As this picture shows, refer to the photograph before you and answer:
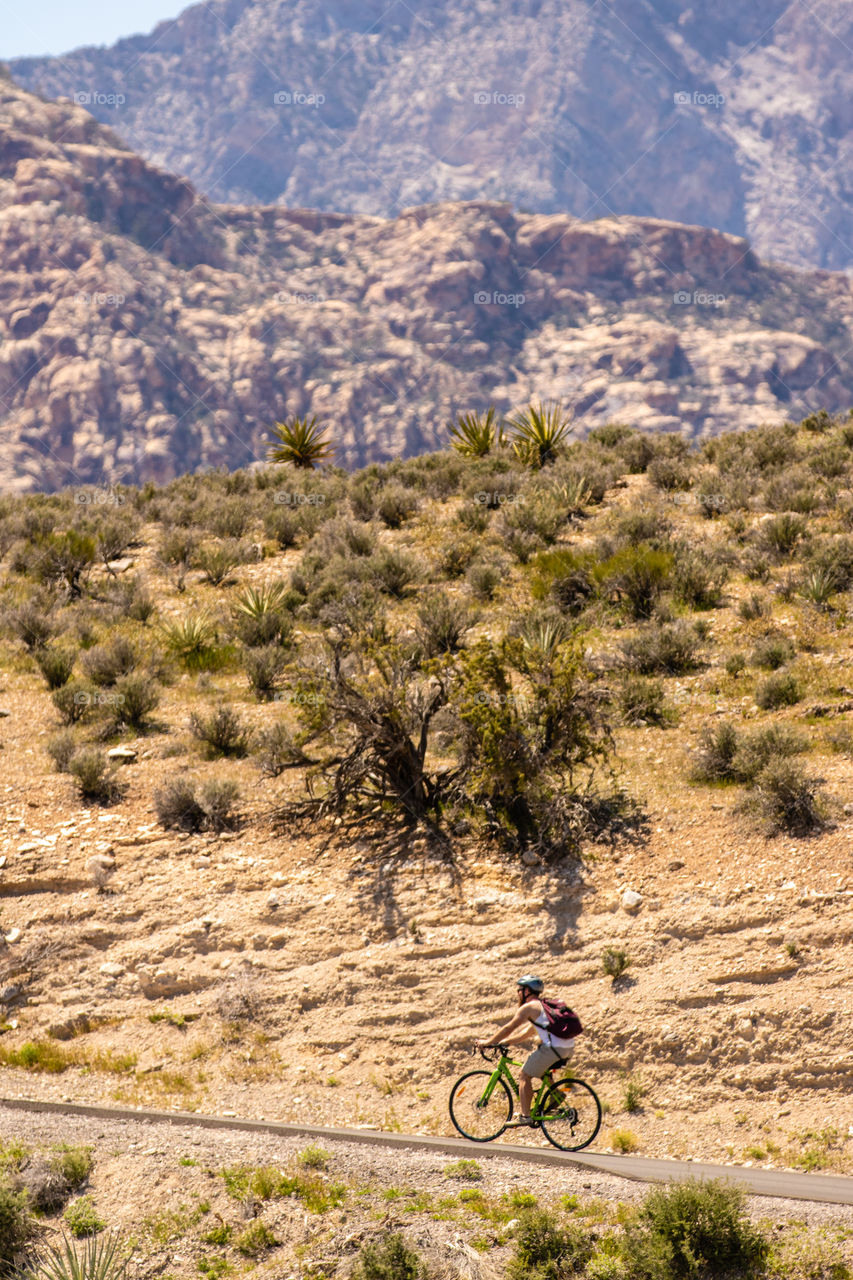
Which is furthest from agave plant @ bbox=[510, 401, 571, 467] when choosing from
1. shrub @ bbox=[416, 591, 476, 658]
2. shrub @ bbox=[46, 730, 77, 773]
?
shrub @ bbox=[46, 730, 77, 773]

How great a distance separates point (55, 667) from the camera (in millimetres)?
12898

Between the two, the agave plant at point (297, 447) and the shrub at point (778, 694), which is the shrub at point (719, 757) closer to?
the shrub at point (778, 694)

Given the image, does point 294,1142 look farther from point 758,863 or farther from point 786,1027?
point 758,863

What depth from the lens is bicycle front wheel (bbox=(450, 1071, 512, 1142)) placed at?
665cm

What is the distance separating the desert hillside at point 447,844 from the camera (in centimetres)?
726

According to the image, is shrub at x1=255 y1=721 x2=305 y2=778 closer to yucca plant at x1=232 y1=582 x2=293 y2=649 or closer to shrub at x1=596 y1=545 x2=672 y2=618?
yucca plant at x1=232 y1=582 x2=293 y2=649

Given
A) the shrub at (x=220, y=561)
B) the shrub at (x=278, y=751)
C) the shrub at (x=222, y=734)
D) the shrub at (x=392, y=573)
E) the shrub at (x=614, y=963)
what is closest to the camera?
the shrub at (x=614, y=963)

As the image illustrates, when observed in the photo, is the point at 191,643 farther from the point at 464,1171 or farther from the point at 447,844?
the point at 464,1171

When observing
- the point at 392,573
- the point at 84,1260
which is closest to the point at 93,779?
the point at 84,1260

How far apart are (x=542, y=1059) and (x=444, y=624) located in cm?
665

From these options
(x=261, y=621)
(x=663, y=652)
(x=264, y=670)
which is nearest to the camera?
(x=663, y=652)

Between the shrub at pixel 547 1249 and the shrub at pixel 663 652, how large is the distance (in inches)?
287

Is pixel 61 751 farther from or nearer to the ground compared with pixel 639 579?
nearer to the ground

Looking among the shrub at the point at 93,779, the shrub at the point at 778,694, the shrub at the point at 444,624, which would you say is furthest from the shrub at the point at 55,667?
the shrub at the point at 778,694
